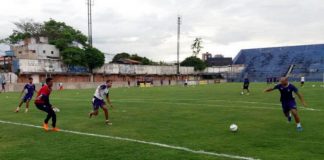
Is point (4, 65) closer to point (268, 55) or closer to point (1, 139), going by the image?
point (1, 139)

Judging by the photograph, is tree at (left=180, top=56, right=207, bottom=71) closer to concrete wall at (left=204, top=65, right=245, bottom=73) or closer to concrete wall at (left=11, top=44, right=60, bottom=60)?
concrete wall at (left=204, top=65, right=245, bottom=73)

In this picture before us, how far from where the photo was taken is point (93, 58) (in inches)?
3108

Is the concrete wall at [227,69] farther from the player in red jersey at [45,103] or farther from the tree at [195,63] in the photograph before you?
the player in red jersey at [45,103]

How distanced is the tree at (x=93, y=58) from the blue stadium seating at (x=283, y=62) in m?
38.6

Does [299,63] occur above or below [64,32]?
below

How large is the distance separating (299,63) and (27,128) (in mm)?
99240

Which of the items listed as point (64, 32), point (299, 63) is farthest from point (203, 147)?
point (299, 63)

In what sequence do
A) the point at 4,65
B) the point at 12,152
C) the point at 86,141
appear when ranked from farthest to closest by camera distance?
the point at 4,65 < the point at 86,141 < the point at 12,152

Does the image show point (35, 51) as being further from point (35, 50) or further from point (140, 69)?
point (140, 69)

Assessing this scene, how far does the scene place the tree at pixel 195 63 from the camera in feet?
373

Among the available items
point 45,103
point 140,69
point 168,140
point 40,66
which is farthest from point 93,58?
point 168,140

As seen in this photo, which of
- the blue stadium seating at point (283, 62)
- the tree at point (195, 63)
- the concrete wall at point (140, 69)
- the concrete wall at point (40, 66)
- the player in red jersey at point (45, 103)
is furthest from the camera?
the tree at point (195, 63)

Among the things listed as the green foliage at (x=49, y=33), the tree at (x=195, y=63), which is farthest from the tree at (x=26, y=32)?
the tree at (x=195, y=63)

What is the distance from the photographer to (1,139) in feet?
37.5
